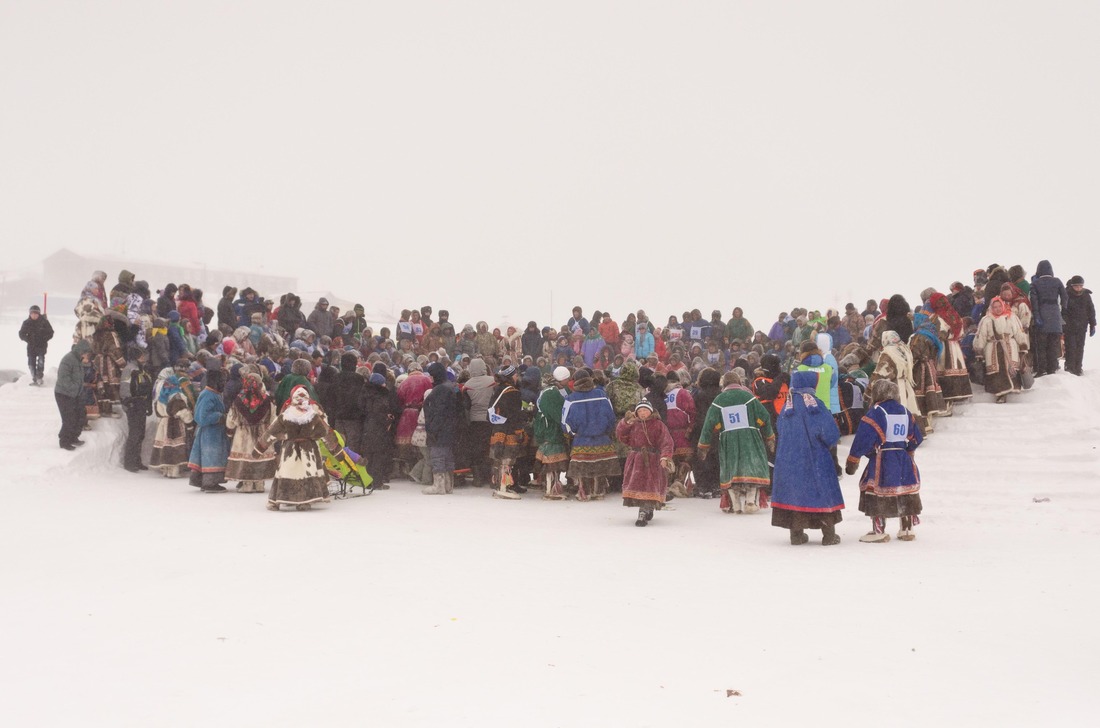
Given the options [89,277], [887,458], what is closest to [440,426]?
[887,458]

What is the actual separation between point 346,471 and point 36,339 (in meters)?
7.76

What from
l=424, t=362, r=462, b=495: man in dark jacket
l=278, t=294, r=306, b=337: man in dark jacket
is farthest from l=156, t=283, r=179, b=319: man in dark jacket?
l=424, t=362, r=462, b=495: man in dark jacket

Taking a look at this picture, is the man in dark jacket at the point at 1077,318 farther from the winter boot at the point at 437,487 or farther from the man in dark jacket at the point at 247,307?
the man in dark jacket at the point at 247,307

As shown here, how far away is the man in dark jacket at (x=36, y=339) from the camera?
1712cm

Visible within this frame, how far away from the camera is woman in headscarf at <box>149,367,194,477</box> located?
45.8 feet

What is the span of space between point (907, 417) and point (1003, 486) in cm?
325

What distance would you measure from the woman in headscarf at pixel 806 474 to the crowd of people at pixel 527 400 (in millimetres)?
28

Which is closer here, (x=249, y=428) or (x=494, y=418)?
(x=249, y=428)

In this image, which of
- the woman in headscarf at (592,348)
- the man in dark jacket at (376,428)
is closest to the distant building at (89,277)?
the woman in headscarf at (592,348)

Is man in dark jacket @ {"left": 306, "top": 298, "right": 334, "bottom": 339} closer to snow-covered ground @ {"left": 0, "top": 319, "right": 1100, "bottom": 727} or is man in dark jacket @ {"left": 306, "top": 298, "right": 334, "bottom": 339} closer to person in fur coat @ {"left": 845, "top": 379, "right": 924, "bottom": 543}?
snow-covered ground @ {"left": 0, "top": 319, "right": 1100, "bottom": 727}

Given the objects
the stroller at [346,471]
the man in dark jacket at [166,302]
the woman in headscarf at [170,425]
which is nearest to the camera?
the stroller at [346,471]

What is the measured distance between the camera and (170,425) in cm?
1437

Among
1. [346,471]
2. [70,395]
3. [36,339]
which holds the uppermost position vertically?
[36,339]

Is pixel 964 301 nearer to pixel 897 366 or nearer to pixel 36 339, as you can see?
pixel 897 366
